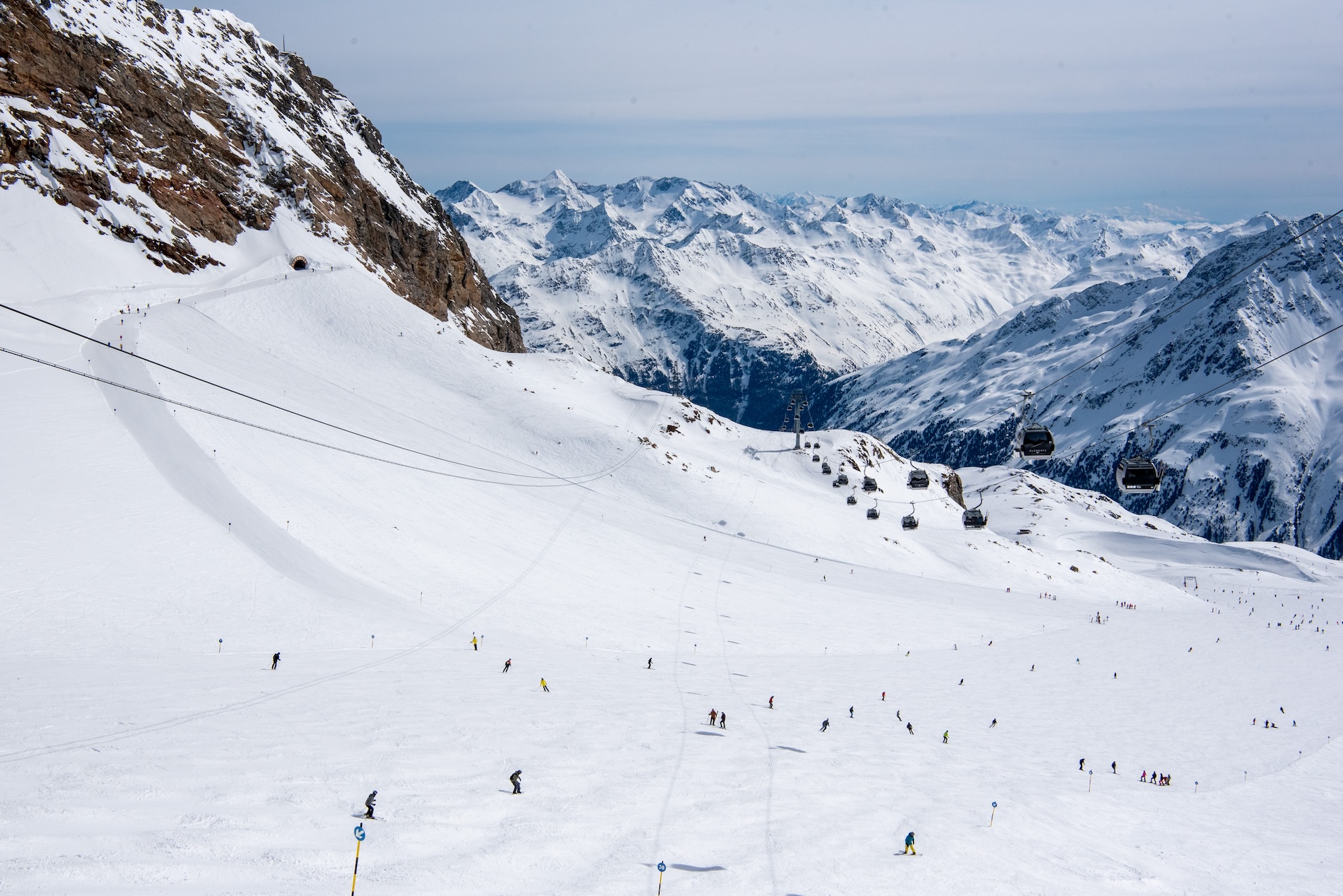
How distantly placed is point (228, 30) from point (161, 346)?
2658 inches

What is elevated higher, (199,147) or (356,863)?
(199,147)

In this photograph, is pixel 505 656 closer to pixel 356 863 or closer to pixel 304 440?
pixel 356 863

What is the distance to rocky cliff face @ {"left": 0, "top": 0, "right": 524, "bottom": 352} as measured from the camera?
252ft

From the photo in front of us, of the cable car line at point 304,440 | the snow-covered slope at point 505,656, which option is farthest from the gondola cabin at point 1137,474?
the cable car line at point 304,440

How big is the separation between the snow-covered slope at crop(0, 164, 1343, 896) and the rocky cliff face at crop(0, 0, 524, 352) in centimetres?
481

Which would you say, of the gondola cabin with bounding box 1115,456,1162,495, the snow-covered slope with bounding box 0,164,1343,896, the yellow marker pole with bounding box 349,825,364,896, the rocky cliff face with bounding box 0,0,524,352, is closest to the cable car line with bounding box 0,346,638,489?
the snow-covered slope with bounding box 0,164,1343,896

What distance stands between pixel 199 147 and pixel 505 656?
3093 inches

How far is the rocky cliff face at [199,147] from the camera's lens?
252 feet

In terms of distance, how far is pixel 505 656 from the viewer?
1515 inches

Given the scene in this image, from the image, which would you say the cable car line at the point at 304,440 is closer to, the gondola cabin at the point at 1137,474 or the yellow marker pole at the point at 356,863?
the yellow marker pole at the point at 356,863

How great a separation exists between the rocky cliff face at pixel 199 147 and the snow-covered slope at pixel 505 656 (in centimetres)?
481

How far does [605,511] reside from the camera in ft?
230

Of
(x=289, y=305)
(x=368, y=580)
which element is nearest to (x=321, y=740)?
(x=368, y=580)

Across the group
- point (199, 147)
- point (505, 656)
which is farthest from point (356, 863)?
point (199, 147)
